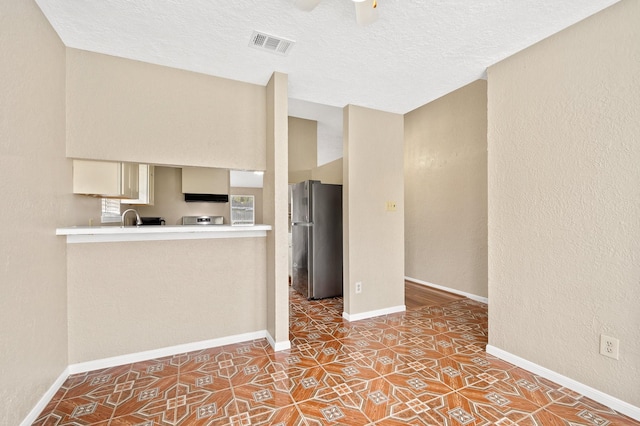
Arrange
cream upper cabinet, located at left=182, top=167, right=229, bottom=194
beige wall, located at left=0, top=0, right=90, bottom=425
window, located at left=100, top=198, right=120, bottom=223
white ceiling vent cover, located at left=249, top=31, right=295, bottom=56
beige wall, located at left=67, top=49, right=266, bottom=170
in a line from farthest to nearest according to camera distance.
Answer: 1. cream upper cabinet, located at left=182, top=167, right=229, bottom=194
2. window, located at left=100, top=198, right=120, bottom=223
3. beige wall, located at left=67, top=49, right=266, bottom=170
4. white ceiling vent cover, located at left=249, top=31, right=295, bottom=56
5. beige wall, located at left=0, top=0, right=90, bottom=425

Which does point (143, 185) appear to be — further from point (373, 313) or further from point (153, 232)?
point (373, 313)

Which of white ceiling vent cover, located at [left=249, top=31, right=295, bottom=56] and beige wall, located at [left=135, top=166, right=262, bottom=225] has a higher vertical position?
white ceiling vent cover, located at [left=249, top=31, right=295, bottom=56]

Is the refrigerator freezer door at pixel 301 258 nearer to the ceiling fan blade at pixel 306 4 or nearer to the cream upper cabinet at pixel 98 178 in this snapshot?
the cream upper cabinet at pixel 98 178

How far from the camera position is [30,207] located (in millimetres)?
1674

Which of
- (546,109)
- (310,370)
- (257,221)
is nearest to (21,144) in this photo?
(257,221)

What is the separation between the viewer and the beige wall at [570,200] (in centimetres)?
170

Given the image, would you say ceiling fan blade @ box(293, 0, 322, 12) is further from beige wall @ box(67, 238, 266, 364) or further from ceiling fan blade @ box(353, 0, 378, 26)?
beige wall @ box(67, 238, 266, 364)

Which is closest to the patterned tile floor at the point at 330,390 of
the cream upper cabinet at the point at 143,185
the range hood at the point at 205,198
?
the cream upper cabinet at the point at 143,185

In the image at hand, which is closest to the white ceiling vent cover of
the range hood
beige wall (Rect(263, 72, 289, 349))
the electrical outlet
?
beige wall (Rect(263, 72, 289, 349))

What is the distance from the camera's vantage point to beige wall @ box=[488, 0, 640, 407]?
1698mm

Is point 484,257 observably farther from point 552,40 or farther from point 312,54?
point 312,54

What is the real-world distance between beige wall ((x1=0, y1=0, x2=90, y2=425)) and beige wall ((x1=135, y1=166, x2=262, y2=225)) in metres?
1.60

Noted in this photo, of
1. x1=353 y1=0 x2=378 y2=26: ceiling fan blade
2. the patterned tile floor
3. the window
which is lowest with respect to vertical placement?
the patterned tile floor

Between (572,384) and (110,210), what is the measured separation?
4.36 metres
